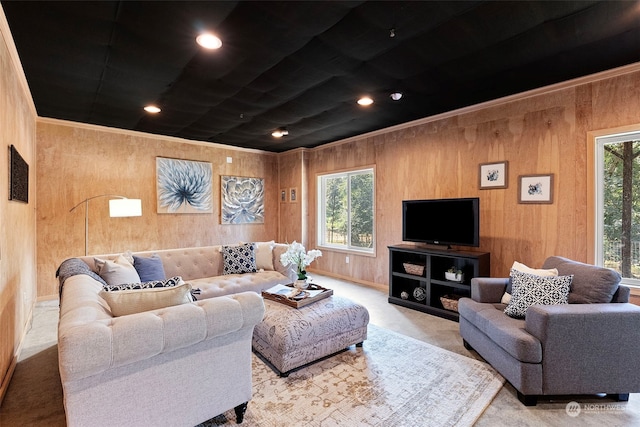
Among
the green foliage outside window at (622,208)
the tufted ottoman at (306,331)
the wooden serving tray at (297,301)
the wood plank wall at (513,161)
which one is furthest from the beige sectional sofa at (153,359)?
the green foliage outside window at (622,208)

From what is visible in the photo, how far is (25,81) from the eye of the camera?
2.98 m

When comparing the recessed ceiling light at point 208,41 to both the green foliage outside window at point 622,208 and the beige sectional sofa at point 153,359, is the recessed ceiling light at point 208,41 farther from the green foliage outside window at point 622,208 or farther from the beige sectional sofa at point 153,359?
the green foliage outside window at point 622,208

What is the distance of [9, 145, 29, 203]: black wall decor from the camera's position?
Result: 2.40m

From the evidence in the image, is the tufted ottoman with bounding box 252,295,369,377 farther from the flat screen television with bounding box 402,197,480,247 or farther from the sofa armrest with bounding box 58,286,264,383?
the flat screen television with bounding box 402,197,480,247

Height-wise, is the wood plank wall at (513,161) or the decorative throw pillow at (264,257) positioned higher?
the wood plank wall at (513,161)

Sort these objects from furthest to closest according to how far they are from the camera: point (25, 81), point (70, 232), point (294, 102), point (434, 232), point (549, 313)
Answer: point (70, 232)
point (434, 232)
point (294, 102)
point (25, 81)
point (549, 313)

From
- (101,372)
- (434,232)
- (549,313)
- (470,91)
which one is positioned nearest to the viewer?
(101,372)

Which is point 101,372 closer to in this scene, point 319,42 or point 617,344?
point 319,42

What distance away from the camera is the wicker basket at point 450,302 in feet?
11.8

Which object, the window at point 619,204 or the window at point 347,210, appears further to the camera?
the window at point 347,210

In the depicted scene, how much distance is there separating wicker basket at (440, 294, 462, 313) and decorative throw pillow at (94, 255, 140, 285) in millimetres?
3397

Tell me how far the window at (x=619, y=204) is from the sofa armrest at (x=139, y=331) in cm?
337

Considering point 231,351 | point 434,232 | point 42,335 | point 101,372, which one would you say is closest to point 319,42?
point 231,351

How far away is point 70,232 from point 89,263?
1.81 m
